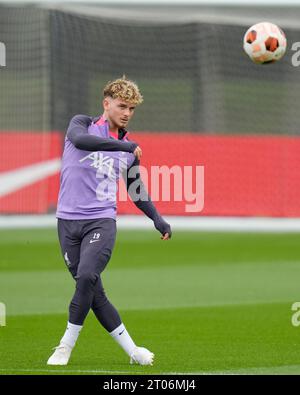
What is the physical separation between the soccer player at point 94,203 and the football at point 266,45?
10.9ft

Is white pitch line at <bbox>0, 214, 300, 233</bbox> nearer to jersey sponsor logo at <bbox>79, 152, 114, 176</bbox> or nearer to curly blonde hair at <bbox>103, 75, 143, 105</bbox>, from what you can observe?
jersey sponsor logo at <bbox>79, 152, 114, 176</bbox>

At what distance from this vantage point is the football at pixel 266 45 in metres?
11.8

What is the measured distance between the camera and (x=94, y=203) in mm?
8773

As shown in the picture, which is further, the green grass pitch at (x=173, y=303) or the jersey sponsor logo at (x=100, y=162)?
the green grass pitch at (x=173, y=303)

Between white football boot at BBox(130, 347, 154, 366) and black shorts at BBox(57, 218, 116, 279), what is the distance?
73cm

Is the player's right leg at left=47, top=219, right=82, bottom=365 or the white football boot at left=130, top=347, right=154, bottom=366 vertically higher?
the player's right leg at left=47, top=219, right=82, bottom=365

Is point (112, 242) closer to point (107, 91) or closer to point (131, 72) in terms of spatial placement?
point (107, 91)

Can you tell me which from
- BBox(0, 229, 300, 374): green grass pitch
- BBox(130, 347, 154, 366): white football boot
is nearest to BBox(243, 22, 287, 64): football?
BBox(0, 229, 300, 374): green grass pitch

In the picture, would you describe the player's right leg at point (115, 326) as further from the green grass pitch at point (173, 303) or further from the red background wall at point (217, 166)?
the red background wall at point (217, 166)

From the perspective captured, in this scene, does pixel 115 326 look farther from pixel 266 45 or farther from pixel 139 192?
pixel 266 45

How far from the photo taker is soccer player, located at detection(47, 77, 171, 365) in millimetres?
8617

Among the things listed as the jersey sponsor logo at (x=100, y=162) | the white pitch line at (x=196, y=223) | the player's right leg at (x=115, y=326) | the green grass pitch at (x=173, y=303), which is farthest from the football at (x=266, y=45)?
the white pitch line at (x=196, y=223)

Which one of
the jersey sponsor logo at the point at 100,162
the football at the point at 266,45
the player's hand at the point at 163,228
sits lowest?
the player's hand at the point at 163,228

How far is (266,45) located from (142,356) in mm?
4380
